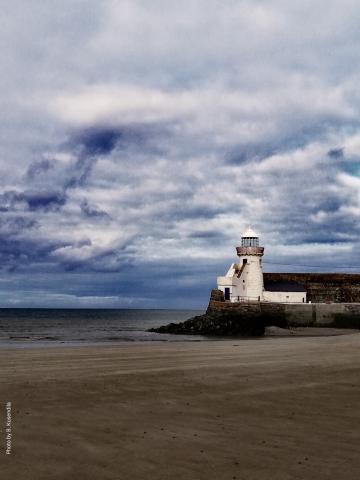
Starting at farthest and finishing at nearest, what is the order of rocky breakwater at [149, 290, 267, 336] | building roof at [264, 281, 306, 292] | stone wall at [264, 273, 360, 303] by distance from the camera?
stone wall at [264, 273, 360, 303]
building roof at [264, 281, 306, 292]
rocky breakwater at [149, 290, 267, 336]

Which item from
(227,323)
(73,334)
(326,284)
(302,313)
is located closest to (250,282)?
(302,313)

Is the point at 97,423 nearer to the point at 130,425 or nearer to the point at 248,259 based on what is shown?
the point at 130,425

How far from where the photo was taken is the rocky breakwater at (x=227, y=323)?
55.9 m

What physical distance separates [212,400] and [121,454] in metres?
4.82

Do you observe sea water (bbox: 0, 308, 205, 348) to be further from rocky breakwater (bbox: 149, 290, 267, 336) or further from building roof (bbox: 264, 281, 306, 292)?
building roof (bbox: 264, 281, 306, 292)

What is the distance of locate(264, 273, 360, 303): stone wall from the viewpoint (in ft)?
240

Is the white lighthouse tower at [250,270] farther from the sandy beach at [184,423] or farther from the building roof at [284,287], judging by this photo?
the sandy beach at [184,423]

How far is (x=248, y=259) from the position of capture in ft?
221

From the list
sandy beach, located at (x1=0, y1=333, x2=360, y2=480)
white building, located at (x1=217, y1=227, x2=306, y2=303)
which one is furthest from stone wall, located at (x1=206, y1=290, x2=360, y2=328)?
sandy beach, located at (x1=0, y1=333, x2=360, y2=480)

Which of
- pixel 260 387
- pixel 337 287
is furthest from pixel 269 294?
pixel 260 387

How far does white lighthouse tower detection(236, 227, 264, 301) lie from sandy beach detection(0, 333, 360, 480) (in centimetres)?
4839

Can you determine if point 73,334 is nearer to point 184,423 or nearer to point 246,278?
point 246,278

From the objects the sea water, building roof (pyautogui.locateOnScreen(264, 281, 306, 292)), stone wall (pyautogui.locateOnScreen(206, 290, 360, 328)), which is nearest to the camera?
the sea water

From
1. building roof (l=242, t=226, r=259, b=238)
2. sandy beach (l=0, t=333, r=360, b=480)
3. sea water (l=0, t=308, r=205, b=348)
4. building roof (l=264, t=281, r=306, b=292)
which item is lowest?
sea water (l=0, t=308, r=205, b=348)
